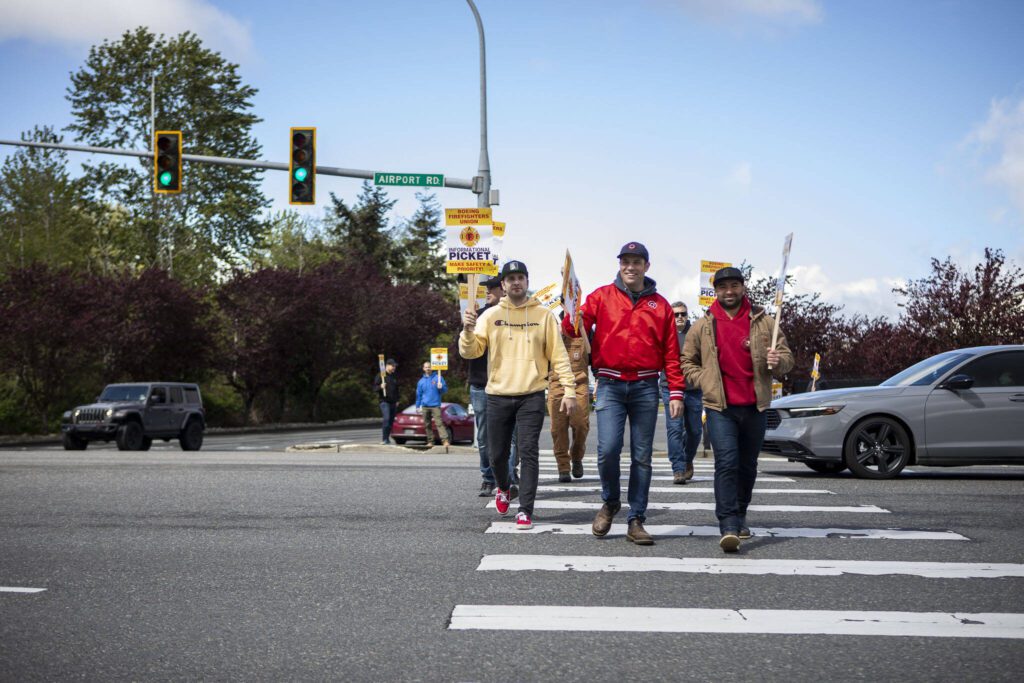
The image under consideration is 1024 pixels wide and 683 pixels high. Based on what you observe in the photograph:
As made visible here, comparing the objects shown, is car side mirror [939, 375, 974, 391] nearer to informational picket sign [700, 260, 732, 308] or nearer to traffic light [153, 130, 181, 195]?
informational picket sign [700, 260, 732, 308]

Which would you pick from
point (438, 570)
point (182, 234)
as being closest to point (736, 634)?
point (438, 570)

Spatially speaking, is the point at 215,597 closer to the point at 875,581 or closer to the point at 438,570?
the point at 438,570

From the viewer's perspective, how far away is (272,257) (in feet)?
221

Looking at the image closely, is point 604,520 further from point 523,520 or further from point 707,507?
point 707,507

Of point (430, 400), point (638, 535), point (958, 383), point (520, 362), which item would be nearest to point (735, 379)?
point (638, 535)

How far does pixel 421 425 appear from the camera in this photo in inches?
1113

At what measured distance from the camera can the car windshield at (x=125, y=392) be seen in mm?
25516

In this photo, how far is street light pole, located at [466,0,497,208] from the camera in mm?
19938

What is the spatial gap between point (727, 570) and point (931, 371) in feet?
24.1

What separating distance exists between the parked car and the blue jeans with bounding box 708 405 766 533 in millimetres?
5284

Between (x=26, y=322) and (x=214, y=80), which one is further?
(x=214, y=80)

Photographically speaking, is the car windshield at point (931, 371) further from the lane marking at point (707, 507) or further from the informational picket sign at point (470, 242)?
the informational picket sign at point (470, 242)

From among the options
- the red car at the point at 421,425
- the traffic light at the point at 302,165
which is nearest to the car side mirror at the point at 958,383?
the traffic light at the point at 302,165

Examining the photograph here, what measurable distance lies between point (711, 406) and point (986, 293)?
35157 mm
